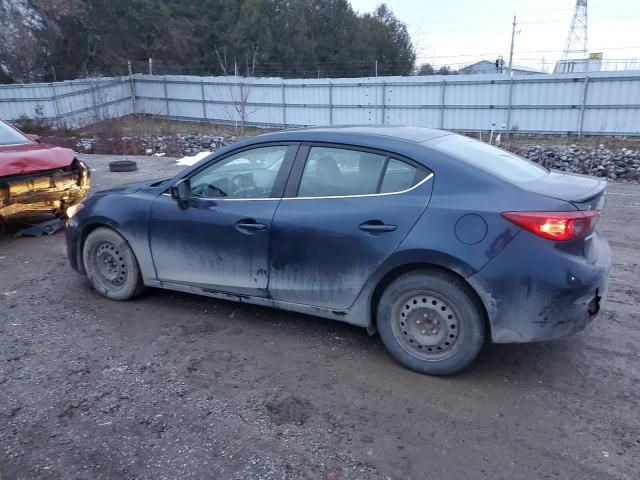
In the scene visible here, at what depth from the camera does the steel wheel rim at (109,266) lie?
4.84m

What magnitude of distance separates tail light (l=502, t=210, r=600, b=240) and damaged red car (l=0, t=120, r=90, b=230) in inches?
232

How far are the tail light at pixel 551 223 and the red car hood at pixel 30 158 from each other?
5886 millimetres

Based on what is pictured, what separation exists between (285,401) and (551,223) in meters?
1.95

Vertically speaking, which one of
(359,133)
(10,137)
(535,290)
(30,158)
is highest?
(359,133)

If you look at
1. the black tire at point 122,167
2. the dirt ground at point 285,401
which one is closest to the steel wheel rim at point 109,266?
the dirt ground at point 285,401

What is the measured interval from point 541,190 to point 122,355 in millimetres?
3144

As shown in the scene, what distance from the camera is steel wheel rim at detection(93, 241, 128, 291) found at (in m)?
4.84

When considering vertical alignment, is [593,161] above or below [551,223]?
below

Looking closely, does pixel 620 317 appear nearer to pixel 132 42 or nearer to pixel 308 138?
pixel 308 138

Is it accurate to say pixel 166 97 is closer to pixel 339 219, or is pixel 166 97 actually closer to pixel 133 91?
pixel 133 91

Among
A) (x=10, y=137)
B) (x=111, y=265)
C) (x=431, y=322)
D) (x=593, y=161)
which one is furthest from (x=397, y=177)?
(x=593, y=161)

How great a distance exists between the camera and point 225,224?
4156 mm

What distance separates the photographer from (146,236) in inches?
181

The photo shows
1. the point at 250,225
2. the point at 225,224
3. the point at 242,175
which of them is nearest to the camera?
the point at 250,225
